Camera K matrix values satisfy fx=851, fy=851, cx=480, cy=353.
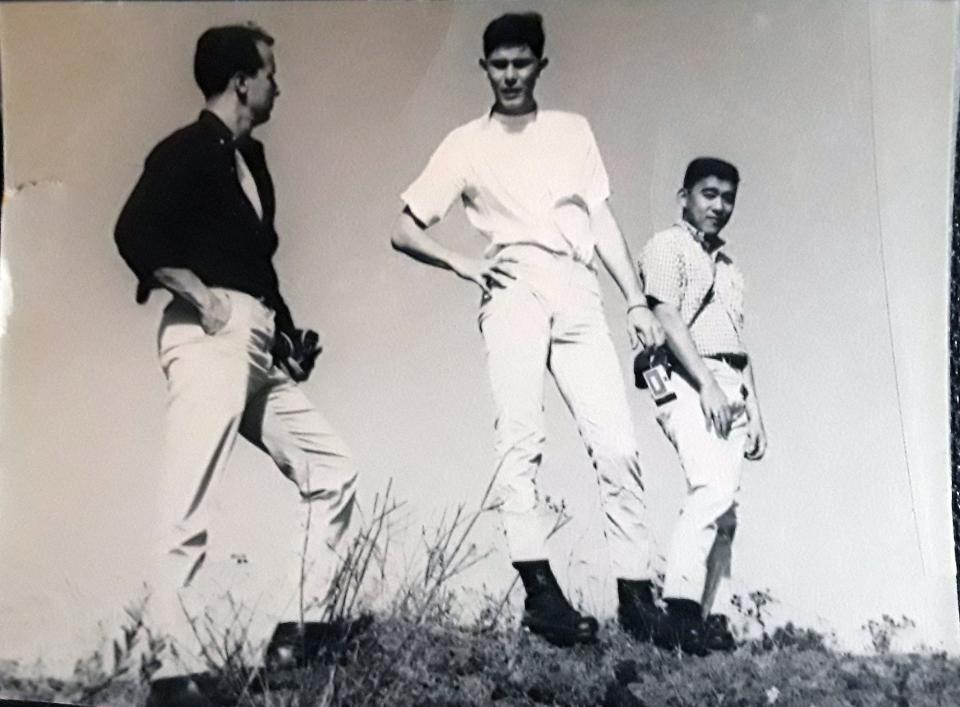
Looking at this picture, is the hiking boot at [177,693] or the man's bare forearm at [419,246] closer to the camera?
the hiking boot at [177,693]

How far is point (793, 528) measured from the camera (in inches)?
50.4

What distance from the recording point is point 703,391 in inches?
51.8

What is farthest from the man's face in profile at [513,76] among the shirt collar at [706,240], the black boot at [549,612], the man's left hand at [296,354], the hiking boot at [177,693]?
the hiking boot at [177,693]

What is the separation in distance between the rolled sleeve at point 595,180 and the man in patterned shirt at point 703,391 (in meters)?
0.11

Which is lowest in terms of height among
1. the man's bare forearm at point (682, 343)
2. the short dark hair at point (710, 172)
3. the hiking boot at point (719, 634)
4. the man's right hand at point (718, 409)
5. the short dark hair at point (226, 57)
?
the hiking boot at point (719, 634)

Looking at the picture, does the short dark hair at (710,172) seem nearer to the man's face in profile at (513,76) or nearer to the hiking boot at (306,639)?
the man's face in profile at (513,76)

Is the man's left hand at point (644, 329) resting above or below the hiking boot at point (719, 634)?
above

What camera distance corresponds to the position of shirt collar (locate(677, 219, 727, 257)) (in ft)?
4.42

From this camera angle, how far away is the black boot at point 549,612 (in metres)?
1.25

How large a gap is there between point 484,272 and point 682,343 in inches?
13.0

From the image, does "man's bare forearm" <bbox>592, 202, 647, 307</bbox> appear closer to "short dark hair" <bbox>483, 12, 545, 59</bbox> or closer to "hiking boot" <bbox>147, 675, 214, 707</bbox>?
"short dark hair" <bbox>483, 12, 545, 59</bbox>

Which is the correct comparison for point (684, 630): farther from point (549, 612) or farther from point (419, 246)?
point (419, 246)

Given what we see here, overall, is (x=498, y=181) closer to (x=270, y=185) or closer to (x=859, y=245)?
(x=270, y=185)

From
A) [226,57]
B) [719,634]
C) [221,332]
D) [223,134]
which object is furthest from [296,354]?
[719,634]
